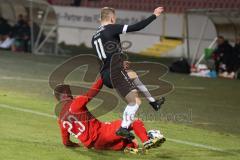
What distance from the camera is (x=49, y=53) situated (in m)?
27.0

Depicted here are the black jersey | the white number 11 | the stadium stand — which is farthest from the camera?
the stadium stand

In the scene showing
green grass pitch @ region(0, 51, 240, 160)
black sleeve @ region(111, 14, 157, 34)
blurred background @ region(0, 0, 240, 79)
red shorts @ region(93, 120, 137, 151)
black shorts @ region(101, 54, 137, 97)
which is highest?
black sleeve @ region(111, 14, 157, 34)

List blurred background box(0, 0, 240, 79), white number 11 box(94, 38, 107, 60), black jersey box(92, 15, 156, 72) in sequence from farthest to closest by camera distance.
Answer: blurred background box(0, 0, 240, 79), white number 11 box(94, 38, 107, 60), black jersey box(92, 15, 156, 72)

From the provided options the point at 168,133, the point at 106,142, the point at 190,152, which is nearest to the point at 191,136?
the point at 168,133

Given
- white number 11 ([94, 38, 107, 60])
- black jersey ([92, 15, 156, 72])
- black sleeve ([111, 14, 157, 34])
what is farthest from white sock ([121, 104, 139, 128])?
black sleeve ([111, 14, 157, 34])

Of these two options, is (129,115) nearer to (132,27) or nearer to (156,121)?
(132,27)

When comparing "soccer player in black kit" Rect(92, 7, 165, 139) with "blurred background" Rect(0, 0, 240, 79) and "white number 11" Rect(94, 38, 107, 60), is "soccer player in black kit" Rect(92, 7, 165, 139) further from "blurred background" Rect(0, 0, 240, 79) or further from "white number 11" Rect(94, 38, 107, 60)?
"blurred background" Rect(0, 0, 240, 79)

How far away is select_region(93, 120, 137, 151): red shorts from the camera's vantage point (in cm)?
844

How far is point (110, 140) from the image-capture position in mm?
8461

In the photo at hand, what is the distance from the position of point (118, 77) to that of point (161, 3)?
2284 centimetres

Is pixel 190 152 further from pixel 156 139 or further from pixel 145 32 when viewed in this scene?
pixel 145 32

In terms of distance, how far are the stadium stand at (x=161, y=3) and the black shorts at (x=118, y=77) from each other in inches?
821

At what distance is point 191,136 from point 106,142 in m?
2.21

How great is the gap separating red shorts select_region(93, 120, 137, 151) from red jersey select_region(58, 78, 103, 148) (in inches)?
2.7
